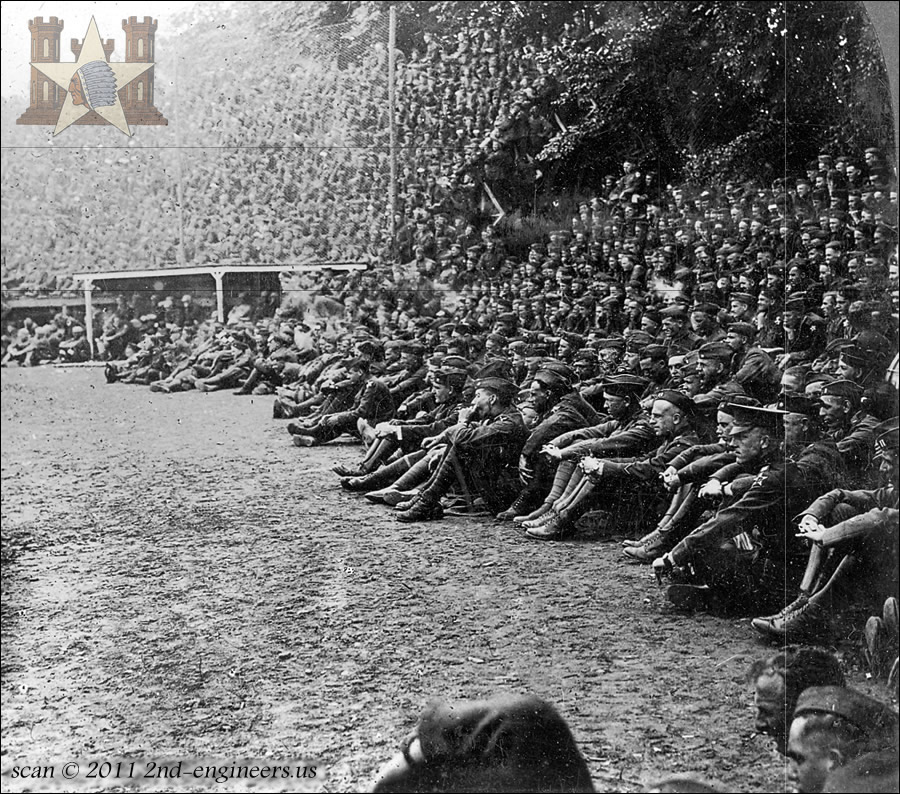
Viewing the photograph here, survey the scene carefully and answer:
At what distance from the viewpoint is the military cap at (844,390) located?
4.19 meters

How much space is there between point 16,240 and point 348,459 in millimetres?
1564

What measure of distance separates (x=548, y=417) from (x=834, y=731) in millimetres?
1740

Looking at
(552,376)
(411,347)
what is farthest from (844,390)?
(411,347)

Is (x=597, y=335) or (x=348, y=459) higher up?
(x=597, y=335)

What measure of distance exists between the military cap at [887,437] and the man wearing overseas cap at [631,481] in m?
0.84

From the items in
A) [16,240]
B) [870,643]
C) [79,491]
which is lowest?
[870,643]

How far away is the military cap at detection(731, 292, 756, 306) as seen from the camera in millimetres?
4180

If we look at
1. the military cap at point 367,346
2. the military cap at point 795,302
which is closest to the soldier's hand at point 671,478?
the military cap at point 795,302

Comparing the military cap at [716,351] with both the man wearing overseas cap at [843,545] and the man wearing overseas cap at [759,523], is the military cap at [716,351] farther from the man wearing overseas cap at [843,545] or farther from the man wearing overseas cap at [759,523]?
the man wearing overseas cap at [843,545]

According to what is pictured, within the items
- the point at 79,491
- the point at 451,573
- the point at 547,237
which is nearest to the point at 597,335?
the point at 547,237

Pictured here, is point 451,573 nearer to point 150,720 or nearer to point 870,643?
point 150,720

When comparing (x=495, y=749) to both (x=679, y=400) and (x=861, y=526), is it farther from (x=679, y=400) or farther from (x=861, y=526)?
(x=861, y=526)

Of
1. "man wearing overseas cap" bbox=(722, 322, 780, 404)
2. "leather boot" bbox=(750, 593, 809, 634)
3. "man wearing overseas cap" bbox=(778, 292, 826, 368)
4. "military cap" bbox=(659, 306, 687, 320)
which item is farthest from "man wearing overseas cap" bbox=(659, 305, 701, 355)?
"leather boot" bbox=(750, 593, 809, 634)

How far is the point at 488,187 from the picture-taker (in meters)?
4.23
